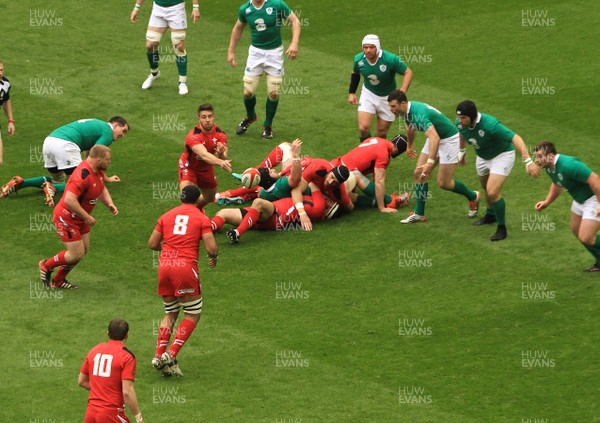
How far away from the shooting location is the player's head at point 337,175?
1991 cm

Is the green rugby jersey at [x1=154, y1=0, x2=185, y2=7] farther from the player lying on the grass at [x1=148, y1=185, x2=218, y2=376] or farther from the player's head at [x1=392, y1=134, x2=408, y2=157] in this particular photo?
the player lying on the grass at [x1=148, y1=185, x2=218, y2=376]

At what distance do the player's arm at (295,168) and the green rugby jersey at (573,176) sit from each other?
162 inches

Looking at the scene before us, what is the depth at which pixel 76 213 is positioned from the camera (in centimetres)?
1747

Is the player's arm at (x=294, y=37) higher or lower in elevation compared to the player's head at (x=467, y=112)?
lower

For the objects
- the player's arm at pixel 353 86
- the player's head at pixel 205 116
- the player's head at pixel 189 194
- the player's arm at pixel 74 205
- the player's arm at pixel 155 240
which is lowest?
the player's arm at pixel 353 86

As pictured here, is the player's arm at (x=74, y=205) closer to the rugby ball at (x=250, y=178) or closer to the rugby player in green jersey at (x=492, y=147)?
the rugby ball at (x=250, y=178)

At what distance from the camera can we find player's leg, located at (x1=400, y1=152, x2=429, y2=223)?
19.8m

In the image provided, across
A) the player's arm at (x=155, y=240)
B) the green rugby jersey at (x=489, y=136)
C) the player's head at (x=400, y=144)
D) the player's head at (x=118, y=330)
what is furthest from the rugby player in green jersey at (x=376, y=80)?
the player's head at (x=118, y=330)

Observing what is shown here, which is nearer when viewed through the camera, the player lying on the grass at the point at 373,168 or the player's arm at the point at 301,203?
the player's arm at the point at 301,203

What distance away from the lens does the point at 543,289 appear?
17625 mm

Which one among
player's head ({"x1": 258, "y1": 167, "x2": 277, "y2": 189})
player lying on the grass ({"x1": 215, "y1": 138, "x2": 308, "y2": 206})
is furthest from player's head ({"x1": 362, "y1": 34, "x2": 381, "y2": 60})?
player's head ({"x1": 258, "y1": 167, "x2": 277, "y2": 189})

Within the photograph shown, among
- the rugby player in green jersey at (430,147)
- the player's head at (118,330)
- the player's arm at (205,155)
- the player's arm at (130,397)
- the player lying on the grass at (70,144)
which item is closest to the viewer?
the player's arm at (130,397)

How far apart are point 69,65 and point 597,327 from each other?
14552mm

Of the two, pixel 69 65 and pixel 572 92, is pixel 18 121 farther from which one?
pixel 572 92
